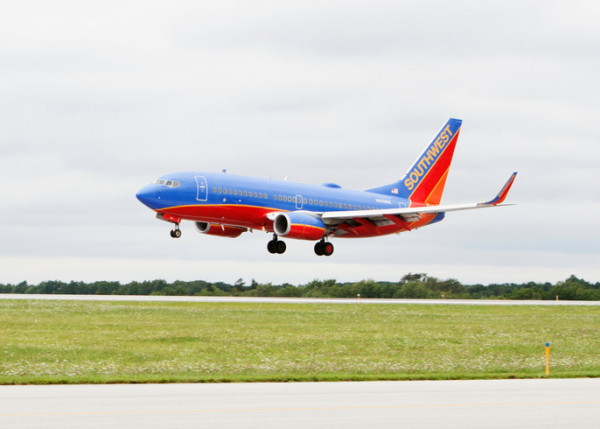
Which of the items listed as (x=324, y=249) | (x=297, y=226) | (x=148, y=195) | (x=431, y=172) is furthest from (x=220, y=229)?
(x=431, y=172)

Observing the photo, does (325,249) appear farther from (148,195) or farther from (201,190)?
(148,195)

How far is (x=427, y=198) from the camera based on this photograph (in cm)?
7688

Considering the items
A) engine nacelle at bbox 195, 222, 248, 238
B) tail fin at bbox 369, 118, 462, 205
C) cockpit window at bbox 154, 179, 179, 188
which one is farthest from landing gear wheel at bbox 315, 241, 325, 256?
cockpit window at bbox 154, 179, 179, 188

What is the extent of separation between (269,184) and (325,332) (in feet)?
87.6

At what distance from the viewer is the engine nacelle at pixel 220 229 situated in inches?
2472

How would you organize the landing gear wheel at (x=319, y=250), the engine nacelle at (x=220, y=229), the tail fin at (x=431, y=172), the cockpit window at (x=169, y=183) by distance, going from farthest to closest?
the tail fin at (x=431, y=172)
the landing gear wheel at (x=319, y=250)
the engine nacelle at (x=220, y=229)
the cockpit window at (x=169, y=183)

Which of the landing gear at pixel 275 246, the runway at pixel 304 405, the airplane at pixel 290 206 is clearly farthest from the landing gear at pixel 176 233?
the runway at pixel 304 405

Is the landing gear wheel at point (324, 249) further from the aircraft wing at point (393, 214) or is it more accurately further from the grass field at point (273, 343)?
the grass field at point (273, 343)

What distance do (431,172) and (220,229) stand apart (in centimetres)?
2159

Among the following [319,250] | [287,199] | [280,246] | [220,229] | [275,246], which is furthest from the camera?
[319,250]

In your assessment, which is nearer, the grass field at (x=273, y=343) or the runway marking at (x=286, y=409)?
the runway marking at (x=286, y=409)

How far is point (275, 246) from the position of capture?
205 feet

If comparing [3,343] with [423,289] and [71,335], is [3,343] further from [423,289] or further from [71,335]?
[423,289]

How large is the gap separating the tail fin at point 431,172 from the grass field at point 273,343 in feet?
95.8
